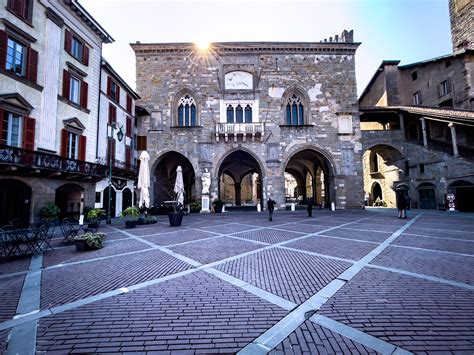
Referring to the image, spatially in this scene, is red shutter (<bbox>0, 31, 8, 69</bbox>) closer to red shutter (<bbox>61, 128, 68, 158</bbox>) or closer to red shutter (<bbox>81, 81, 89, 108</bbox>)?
red shutter (<bbox>61, 128, 68, 158</bbox>)

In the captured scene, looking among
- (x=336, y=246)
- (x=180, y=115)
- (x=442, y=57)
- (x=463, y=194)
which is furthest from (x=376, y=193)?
(x=336, y=246)

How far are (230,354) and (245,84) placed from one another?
2221 centimetres

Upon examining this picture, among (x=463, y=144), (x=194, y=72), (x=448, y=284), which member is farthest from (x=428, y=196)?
(x=194, y=72)

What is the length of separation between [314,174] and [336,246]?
22353 millimetres

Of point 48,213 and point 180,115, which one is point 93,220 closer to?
point 48,213

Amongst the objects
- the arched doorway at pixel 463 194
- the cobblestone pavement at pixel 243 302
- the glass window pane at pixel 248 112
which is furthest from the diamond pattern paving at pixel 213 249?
the arched doorway at pixel 463 194

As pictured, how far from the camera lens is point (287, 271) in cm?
452

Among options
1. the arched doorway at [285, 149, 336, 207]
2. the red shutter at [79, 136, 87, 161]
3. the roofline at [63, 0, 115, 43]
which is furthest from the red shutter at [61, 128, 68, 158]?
the arched doorway at [285, 149, 336, 207]

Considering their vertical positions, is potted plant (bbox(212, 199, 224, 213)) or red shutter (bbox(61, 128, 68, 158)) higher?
red shutter (bbox(61, 128, 68, 158))

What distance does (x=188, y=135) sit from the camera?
20797 millimetres

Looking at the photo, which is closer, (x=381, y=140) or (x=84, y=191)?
(x=84, y=191)

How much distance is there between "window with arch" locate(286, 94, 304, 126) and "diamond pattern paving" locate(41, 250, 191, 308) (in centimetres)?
1912

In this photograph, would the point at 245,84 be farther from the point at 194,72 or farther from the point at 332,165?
the point at 332,165

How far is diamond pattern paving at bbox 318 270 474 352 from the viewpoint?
241 centimetres
